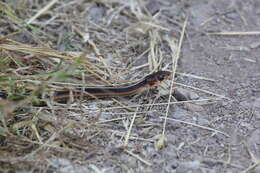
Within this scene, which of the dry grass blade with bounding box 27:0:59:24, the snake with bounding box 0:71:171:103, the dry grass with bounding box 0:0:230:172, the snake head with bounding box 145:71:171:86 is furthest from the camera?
the dry grass blade with bounding box 27:0:59:24

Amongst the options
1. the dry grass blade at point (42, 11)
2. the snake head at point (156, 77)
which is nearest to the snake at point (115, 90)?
the snake head at point (156, 77)

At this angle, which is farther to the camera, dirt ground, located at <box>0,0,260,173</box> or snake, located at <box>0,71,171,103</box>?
snake, located at <box>0,71,171,103</box>

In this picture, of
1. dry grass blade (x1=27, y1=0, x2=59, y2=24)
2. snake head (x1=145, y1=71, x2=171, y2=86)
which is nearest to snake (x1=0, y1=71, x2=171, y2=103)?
snake head (x1=145, y1=71, x2=171, y2=86)

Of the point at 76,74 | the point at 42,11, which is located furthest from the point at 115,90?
the point at 42,11

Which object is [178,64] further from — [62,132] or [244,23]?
[62,132]

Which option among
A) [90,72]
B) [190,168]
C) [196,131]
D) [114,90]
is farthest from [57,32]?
[190,168]

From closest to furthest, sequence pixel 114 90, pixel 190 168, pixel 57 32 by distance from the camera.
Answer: pixel 190 168, pixel 114 90, pixel 57 32

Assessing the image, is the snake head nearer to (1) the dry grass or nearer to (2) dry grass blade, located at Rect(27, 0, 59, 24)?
(1) the dry grass
